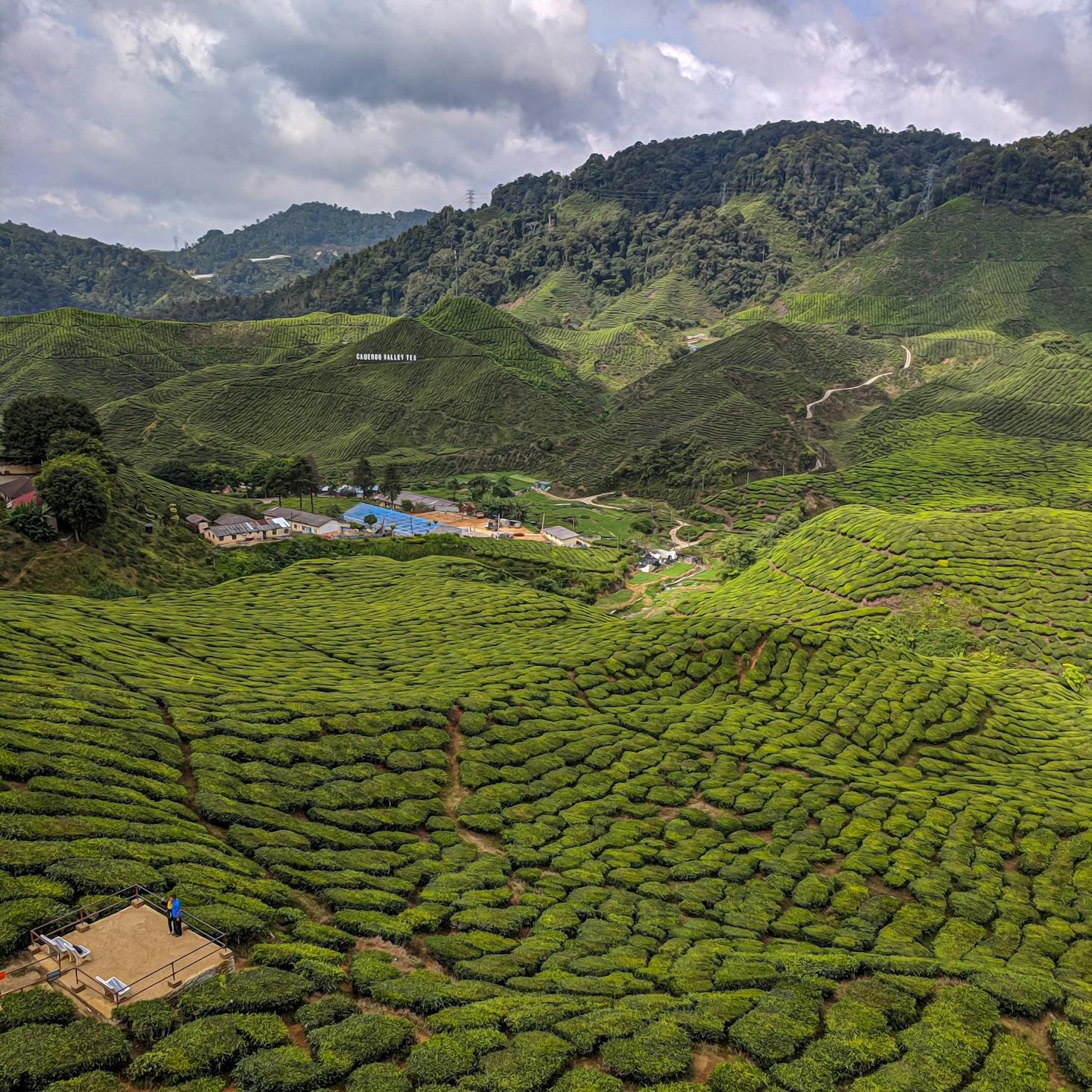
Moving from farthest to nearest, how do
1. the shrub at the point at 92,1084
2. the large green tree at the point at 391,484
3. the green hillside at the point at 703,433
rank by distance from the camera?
the green hillside at the point at 703,433
the large green tree at the point at 391,484
the shrub at the point at 92,1084

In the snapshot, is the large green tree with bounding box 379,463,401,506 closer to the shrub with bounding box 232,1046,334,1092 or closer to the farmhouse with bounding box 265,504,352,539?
the farmhouse with bounding box 265,504,352,539

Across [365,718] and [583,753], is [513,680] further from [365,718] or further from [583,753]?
[365,718]

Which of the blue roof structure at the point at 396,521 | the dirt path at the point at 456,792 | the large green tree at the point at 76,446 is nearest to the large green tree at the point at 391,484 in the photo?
the blue roof structure at the point at 396,521

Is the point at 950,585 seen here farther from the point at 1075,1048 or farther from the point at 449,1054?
the point at 449,1054

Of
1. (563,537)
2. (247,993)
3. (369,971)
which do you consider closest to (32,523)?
(369,971)

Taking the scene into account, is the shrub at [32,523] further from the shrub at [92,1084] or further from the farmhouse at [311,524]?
the shrub at [92,1084]
